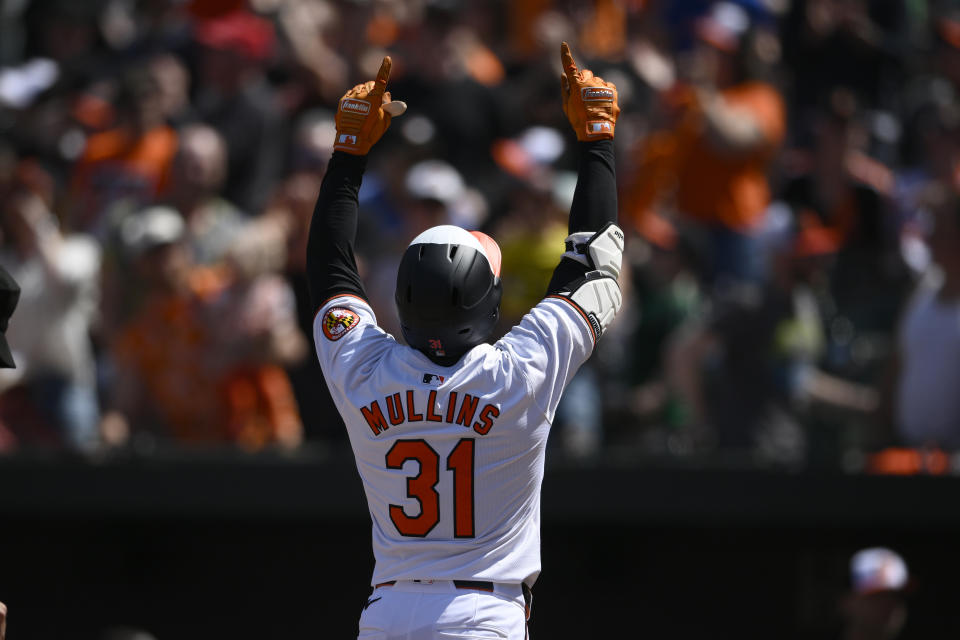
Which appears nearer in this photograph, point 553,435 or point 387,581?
point 387,581

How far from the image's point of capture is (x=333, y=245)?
4012mm

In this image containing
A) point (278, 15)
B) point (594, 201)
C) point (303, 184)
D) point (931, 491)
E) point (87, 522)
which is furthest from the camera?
point (278, 15)

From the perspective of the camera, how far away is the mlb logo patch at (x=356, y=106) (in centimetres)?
414

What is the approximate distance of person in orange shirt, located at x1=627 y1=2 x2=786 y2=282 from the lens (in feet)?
27.1

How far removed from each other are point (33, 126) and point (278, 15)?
197 cm

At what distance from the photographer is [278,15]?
10039mm

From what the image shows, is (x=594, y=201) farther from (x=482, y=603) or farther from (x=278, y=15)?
(x=278, y=15)

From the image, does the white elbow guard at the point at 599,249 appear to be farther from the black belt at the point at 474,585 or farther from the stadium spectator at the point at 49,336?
the stadium spectator at the point at 49,336

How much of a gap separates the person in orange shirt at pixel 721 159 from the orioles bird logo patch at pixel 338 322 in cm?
455

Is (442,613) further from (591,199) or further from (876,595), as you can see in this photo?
(876,595)

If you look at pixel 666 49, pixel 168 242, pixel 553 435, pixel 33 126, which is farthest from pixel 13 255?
pixel 666 49

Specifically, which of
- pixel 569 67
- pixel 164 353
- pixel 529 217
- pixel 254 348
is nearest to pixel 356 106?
pixel 569 67

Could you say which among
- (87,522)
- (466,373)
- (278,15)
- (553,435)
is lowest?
(87,522)

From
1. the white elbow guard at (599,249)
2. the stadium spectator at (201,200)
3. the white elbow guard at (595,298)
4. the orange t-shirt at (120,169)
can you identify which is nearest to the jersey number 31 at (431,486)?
the white elbow guard at (595,298)
